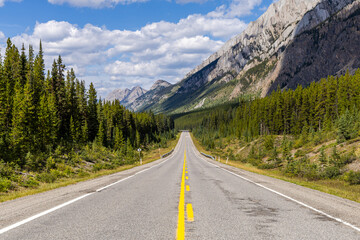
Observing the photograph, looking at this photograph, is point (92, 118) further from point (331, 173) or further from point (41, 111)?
point (331, 173)

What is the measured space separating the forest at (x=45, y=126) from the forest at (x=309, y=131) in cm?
2331

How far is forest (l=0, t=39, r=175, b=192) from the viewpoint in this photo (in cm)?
2250

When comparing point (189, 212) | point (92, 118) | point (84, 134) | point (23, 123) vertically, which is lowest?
point (189, 212)

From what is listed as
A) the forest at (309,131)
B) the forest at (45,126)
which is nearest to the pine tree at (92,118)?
the forest at (45,126)

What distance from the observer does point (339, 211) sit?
21.8 feet

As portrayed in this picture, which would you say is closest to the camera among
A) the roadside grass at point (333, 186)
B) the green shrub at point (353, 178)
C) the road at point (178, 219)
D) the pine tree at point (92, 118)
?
the road at point (178, 219)

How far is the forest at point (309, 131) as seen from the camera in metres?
22.5

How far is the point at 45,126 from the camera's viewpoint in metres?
34.4

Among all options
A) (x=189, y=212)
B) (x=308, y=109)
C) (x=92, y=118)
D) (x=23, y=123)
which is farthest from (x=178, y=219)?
(x=308, y=109)

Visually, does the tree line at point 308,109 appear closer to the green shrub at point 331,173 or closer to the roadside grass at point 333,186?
the green shrub at point 331,173

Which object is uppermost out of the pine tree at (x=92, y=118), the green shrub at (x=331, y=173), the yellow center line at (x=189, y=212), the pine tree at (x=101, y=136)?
the pine tree at (x=92, y=118)

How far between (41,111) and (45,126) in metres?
2.30

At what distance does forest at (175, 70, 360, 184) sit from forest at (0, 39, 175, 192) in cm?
2331

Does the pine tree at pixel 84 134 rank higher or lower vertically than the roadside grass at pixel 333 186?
higher
